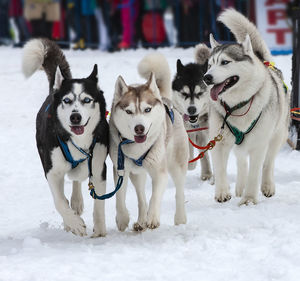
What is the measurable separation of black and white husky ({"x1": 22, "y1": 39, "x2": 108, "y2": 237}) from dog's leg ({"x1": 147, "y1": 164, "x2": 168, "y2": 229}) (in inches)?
11.6

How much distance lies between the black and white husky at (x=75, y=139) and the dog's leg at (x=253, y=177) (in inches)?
45.9

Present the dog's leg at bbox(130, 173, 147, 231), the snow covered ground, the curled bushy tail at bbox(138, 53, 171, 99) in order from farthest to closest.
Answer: the curled bushy tail at bbox(138, 53, 171, 99) < the dog's leg at bbox(130, 173, 147, 231) < the snow covered ground

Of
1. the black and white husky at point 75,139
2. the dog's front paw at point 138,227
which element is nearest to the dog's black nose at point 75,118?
the black and white husky at point 75,139

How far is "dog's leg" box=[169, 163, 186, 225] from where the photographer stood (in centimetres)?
363

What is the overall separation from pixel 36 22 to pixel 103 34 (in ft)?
4.44

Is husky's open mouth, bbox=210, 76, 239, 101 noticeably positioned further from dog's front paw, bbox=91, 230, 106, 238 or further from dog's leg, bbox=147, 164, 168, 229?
dog's front paw, bbox=91, 230, 106, 238

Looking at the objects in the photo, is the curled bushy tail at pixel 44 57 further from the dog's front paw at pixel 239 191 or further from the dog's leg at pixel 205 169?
the dog's leg at pixel 205 169

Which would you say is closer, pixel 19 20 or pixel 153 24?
pixel 153 24

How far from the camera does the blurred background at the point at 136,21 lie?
934 centimetres

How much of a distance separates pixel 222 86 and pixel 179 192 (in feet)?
2.51

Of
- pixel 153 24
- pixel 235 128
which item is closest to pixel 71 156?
pixel 235 128

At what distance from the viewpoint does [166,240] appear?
3.10 meters

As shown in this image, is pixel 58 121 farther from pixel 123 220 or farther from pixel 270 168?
pixel 270 168

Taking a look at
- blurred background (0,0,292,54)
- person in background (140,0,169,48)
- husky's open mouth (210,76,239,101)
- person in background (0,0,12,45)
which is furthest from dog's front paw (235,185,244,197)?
person in background (0,0,12,45)
